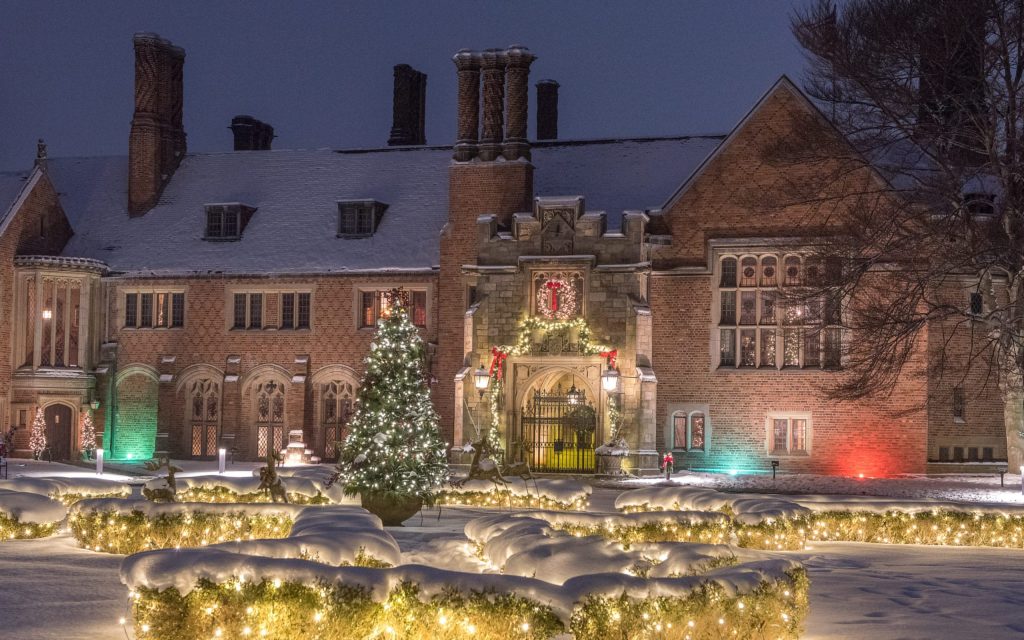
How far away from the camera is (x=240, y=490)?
858 inches

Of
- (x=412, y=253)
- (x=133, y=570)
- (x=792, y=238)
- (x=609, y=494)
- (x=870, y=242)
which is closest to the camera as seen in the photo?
(x=133, y=570)

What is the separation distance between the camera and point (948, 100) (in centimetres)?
2605

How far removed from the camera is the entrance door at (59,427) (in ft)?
118

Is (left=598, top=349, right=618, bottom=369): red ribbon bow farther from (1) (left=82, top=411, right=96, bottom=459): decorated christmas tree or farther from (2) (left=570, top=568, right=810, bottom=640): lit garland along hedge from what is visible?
(2) (left=570, top=568, right=810, bottom=640): lit garland along hedge

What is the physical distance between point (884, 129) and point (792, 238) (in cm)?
630

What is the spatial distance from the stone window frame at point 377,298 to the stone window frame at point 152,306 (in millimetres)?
5658

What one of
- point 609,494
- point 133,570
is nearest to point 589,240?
point 609,494

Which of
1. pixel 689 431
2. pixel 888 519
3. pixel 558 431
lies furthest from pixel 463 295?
pixel 888 519

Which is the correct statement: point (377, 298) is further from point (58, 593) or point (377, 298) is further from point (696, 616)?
point (696, 616)

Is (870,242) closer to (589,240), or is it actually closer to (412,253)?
(589,240)

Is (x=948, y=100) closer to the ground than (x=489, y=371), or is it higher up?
higher up

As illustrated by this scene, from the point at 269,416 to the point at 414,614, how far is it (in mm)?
26870

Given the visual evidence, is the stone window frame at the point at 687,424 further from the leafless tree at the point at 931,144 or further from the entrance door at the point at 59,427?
the entrance door at the point at 59,427

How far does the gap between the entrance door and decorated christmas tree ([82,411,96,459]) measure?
1.38 meters
